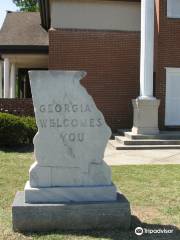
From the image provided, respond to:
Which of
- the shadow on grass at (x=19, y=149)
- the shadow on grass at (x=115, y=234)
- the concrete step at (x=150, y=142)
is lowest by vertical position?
the concrete step at (x=150, y=142)

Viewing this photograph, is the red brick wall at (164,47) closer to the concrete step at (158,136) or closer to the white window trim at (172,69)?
the white window trim at (172,69)

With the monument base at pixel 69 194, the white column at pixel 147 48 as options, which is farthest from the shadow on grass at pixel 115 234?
the white column at pixel 147 48

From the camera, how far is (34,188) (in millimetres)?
5824

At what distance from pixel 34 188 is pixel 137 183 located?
9.98 feet

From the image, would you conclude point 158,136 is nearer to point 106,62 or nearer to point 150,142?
point 150,142

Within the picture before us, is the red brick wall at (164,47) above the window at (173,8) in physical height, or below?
A: below

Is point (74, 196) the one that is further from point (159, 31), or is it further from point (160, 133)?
point (159, 31)

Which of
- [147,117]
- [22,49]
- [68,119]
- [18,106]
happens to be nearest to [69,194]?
[68,119]

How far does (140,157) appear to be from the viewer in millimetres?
11961

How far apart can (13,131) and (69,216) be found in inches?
305

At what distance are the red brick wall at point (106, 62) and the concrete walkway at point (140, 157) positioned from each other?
3.69 m

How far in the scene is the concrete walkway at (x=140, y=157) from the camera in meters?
11.1

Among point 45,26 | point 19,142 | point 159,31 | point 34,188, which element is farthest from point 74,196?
point 45,26

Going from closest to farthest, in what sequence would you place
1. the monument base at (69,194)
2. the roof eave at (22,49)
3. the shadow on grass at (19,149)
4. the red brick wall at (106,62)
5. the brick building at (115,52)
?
the monument base at (69,194)
the shadow on grass at (19,149)
the brick building at (115,52)
the red brick wall at (106,62)
the roof eave at (22,49)
